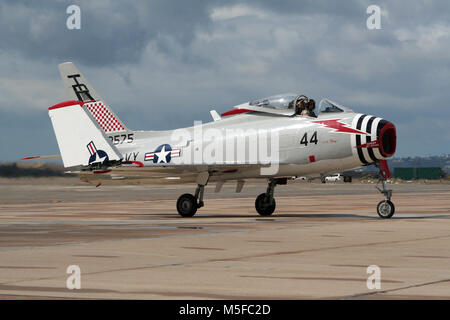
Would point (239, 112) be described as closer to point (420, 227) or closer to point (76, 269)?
point (420, 227)

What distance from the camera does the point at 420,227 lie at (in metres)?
20.4

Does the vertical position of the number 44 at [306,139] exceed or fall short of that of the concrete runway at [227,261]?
it exceeds it

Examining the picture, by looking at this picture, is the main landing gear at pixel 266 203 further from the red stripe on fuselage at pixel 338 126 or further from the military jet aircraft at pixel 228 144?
the red stripe on fuselage at pixel 338 126

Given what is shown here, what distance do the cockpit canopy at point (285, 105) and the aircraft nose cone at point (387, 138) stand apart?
1490mm

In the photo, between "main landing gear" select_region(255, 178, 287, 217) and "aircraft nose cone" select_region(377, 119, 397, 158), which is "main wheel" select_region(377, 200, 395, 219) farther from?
"main landing gear" select_region(255, 178, 287, 217)

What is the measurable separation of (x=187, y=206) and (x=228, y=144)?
2642 millimetres

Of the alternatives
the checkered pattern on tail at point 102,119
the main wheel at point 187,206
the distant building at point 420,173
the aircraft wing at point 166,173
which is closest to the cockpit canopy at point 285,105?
the aircraft wing at point 166,173

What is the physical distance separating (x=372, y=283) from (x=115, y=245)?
23.0 ft

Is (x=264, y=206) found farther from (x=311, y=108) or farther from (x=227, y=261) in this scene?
(x=227, y=261)

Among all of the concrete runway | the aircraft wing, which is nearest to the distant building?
the aircraft wing

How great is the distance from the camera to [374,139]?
23453 millimetres

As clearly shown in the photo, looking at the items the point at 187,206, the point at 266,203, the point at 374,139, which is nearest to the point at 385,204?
the point at 374,139

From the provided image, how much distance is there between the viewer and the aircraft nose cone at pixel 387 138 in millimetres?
23547
